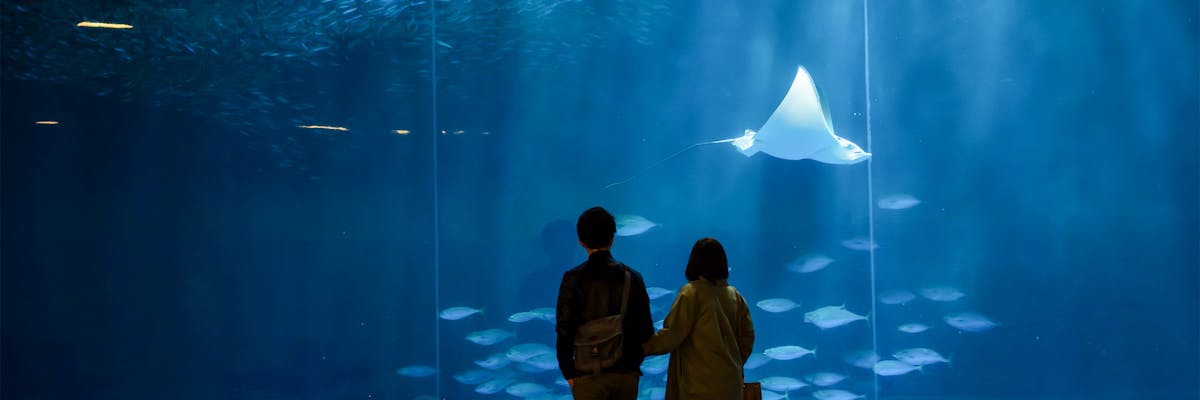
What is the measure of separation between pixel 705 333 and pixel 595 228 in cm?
54

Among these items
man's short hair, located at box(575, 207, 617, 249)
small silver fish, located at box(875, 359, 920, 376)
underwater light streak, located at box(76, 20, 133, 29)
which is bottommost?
small silver fish, located at box(875, 359, 920, 376)

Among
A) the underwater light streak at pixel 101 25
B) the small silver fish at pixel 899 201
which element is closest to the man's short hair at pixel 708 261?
the small silver fish at pixel 899 201

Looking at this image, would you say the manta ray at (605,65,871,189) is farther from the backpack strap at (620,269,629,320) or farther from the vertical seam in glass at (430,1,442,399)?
the vertical seam in glass at (430,1,442,399)

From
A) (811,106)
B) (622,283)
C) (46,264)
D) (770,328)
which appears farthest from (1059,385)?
(46,264)

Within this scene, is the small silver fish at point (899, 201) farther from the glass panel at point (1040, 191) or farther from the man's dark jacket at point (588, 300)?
the man's dark jacket at point (588, 300)

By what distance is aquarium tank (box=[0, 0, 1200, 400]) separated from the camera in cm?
624

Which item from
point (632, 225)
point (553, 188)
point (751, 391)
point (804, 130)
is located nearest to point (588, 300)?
point (751, 391)

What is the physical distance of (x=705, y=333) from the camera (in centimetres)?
266

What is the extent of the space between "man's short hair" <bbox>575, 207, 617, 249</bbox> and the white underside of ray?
2674 mm

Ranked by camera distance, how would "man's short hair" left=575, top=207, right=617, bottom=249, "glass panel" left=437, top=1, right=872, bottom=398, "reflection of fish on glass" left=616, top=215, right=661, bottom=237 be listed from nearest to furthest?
"man's short hair" left=575, top=207, right=617, bottom=249 < "reflection of fish on glass" left=616, top=215, right=661, bottom=237 < "glass panel" left=437, top=1, right=872, bottom=398

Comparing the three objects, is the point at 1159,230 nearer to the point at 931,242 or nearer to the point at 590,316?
the point at 931,242

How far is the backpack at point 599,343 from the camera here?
2574 mm

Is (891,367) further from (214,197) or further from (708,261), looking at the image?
(214,197)

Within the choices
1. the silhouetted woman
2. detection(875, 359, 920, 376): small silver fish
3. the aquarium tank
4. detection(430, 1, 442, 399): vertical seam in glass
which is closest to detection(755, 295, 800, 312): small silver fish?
the aquarium tank
